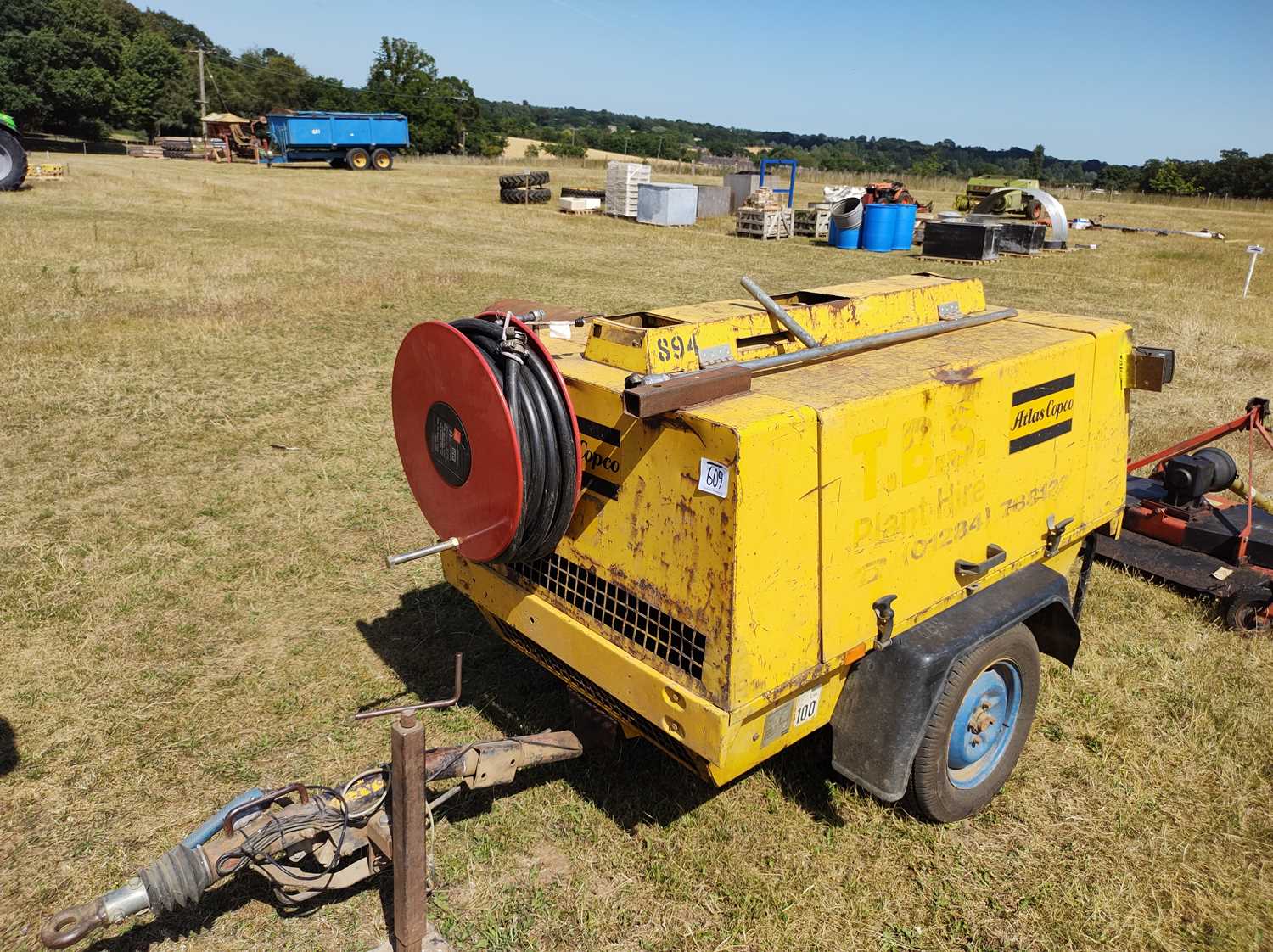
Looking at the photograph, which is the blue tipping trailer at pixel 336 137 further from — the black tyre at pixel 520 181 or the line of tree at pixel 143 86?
the line of tree at pixel 143 86

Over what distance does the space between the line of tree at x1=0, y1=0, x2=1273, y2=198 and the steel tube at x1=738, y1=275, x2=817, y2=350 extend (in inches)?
2026

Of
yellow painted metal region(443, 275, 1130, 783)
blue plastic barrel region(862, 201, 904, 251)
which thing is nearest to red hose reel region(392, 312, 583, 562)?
yellow painted metal region(443, 275, 1130, 783)

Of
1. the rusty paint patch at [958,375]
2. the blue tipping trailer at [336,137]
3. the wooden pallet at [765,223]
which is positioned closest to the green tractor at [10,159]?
the blue tipping trailer at [336,137]

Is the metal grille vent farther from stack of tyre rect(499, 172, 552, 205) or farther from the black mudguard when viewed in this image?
stack of tyre rect(499, 172, 552, 205)

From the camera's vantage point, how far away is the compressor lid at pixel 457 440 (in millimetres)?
2842

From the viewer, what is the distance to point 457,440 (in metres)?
3.07

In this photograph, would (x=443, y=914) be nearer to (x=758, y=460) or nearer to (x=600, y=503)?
(x=600, y=503)

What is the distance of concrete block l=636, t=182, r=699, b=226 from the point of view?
24.8 meters

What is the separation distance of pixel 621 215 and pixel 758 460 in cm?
2458

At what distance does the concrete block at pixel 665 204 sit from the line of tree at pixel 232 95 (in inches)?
1146

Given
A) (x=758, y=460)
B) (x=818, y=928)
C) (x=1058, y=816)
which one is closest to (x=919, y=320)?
(x=758, y=460)

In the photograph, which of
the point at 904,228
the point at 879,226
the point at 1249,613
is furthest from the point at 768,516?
the point at 904,228

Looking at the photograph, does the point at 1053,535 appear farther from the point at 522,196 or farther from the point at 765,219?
the point at 522,196

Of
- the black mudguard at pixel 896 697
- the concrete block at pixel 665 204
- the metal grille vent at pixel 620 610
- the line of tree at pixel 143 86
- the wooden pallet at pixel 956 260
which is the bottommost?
the black mudguard at pixel 896 697
